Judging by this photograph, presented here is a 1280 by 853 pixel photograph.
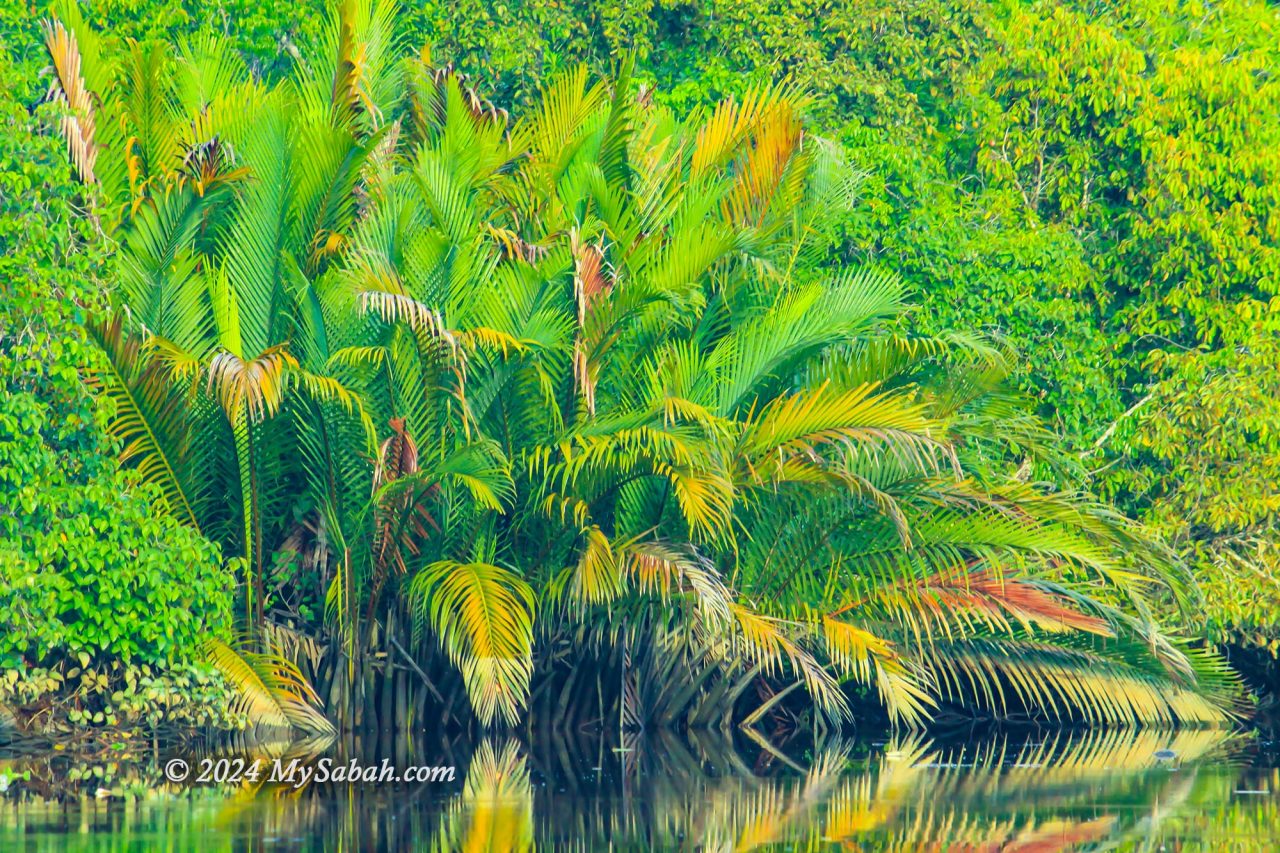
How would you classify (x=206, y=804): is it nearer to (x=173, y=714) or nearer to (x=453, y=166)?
(x=173, y=714)

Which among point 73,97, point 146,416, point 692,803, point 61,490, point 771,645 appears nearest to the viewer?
point 692,803

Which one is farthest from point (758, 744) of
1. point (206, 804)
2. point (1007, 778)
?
point (206, 804)

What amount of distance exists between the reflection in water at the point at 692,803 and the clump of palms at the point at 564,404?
0.62 m

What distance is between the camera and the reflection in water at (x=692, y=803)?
7.55 metres

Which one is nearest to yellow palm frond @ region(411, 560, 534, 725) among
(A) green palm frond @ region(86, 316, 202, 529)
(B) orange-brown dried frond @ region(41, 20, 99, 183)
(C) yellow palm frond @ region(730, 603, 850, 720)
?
(C) yellow palm frond @ region(730, 603, 850, 720)

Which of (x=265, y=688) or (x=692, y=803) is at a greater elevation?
(x=265, y=688)

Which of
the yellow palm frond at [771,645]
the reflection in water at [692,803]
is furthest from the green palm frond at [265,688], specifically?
the yellow palm frond at [771,645]

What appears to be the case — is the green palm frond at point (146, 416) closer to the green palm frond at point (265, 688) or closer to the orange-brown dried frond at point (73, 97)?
the green palm frond at point (265, 688)

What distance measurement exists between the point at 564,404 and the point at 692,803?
3.41m

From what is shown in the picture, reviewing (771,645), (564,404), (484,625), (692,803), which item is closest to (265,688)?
(484,625)

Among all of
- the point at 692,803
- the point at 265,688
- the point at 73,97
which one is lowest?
the point at 692,803

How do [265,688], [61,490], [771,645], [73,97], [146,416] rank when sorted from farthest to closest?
1. [73,97]
2. [146,416]
3. [265,688]
4. [771,645]
5. [61,490]

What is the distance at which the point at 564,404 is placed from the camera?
37.8ft

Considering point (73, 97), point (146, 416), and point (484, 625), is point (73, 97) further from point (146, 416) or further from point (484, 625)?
point (484, 625)
